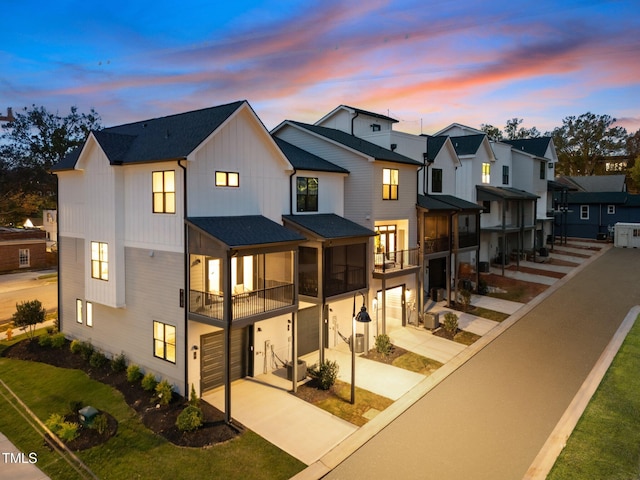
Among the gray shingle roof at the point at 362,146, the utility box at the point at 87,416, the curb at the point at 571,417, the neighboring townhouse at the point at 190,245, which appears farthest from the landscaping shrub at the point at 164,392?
the gray shingle roof at the point at 362,146

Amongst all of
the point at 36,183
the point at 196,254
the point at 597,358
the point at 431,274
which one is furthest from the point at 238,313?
the point at 36,183

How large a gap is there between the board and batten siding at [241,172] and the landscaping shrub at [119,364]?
7.18 meters

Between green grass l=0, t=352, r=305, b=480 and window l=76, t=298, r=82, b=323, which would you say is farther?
window l=76, t=298, r=82, b=323

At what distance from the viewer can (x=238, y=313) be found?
14516mm

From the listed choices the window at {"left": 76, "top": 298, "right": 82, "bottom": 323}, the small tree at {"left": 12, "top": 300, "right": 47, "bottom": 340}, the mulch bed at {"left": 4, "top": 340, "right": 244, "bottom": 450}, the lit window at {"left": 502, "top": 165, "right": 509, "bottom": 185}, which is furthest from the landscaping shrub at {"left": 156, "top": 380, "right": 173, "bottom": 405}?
the lit window at {"left": 502, "top": 165, "right": 509, "bottom": 185}

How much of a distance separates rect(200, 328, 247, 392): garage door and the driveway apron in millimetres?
6581

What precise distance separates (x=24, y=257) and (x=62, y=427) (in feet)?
125

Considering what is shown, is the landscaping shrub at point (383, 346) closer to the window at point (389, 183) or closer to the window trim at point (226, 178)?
the window at point (389, 183)

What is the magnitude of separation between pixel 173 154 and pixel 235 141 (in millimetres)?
2557

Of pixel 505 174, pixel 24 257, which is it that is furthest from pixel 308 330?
pixel 24 257

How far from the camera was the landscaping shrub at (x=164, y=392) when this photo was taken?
48.6 feet

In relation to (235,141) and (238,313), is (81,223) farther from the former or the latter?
(238,313)

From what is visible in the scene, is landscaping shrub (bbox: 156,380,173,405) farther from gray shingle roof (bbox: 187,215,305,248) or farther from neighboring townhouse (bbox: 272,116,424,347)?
neighboring townhouse (bbox: 272,116,424,347)

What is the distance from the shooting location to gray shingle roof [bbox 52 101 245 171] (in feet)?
50.6
